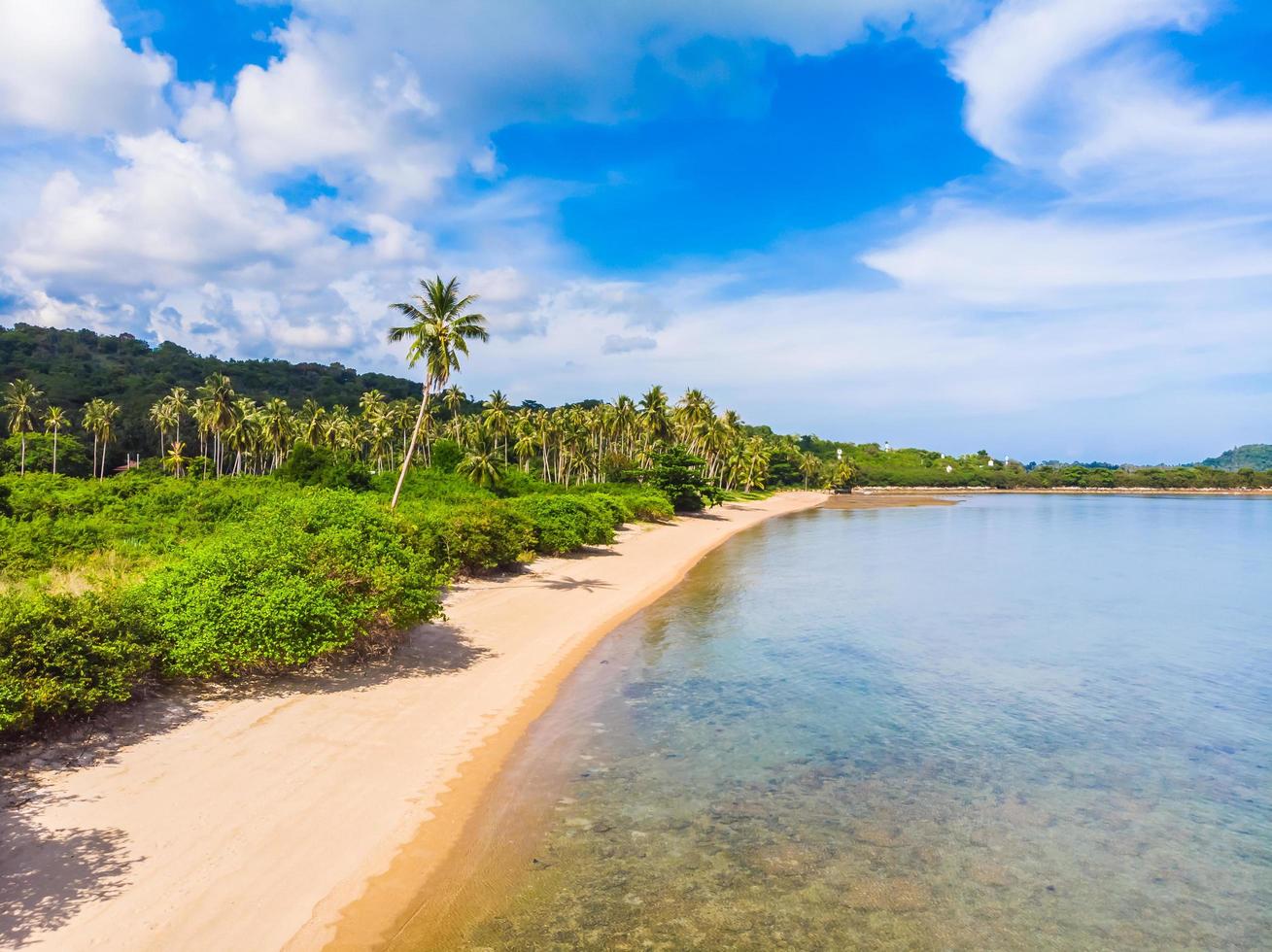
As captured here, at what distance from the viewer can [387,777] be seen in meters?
11.5

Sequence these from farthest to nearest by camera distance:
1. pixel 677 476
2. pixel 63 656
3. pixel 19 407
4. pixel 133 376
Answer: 1. pixel 133 376
2. pixel 19 407
3. pixel 677 476
4. pixel 63 656

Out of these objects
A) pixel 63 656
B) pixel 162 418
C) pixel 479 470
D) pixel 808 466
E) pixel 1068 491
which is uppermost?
pixel 162 418

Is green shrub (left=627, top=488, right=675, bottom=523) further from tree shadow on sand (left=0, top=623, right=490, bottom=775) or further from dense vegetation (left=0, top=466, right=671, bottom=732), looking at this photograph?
tree shadow on sand (left=0, top=623, right=490, bottom=775)

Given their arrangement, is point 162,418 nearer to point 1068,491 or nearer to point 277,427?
point 277,427

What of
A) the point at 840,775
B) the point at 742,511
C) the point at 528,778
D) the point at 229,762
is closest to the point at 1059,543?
the point at 742,511

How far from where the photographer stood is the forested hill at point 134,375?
10481 cm

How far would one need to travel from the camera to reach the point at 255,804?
9.92 metres

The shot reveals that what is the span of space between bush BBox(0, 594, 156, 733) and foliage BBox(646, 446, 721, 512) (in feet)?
175

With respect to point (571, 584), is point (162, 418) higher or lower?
higher

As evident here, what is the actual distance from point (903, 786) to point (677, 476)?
5335 centimetres

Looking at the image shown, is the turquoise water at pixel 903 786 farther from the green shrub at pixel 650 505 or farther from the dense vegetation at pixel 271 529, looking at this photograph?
the green shrub at pixel 650 505

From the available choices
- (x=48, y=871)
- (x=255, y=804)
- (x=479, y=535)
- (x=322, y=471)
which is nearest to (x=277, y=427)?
(x=322, y=471)

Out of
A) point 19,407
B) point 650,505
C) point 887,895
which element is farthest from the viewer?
point 19,407

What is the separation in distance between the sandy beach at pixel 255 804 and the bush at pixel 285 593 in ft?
3.04
